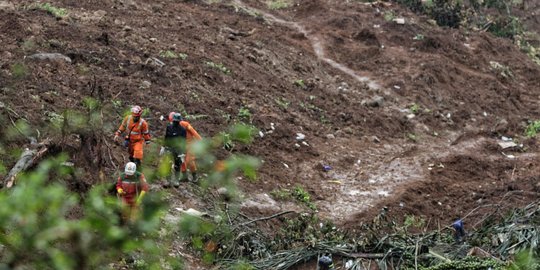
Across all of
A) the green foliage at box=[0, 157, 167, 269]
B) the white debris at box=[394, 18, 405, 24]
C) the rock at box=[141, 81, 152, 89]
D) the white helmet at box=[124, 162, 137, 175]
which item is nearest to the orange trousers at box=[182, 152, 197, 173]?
the green foliage at box=[0, 157, 167, 269]

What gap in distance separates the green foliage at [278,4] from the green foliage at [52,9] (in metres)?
8.36

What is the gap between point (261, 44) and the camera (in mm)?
14984

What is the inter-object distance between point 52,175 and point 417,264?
4481 millimetres

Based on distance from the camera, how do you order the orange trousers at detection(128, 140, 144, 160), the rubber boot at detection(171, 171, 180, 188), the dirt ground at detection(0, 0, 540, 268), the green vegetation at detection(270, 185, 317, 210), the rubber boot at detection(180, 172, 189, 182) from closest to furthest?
the orange trousers at detection(128, 140, 144, 160) < the rubber boot at detection(180, 172, 189, 182) < the rubber boot at detection(171, 171, 180, 188) < the green vegetation at detection(270, 185, 317, 210) < the dirt ground at detection(0, 0, 540, 268)

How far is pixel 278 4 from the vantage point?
2008 centimetres

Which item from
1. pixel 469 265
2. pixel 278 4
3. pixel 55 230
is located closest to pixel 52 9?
pixel 278 4

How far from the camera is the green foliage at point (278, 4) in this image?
19.9 meters

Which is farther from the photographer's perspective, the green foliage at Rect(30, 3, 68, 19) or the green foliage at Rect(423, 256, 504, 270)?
the green foliage at Rect(30, 3, 68, 19)

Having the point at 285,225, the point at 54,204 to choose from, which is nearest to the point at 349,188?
the point at 285,225

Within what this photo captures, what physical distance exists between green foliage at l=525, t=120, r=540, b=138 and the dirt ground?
24 cm

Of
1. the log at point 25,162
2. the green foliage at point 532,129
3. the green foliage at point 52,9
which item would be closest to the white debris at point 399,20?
the green foliage at point 532,129

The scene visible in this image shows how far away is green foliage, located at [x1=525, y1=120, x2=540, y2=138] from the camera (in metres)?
13.6

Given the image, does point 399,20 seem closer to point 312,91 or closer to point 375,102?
point 375,102

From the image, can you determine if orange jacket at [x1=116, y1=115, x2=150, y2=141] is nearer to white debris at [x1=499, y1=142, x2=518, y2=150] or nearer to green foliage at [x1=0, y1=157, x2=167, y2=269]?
green foliage at [x1=0, y1=157, x2=167, y2=269]
